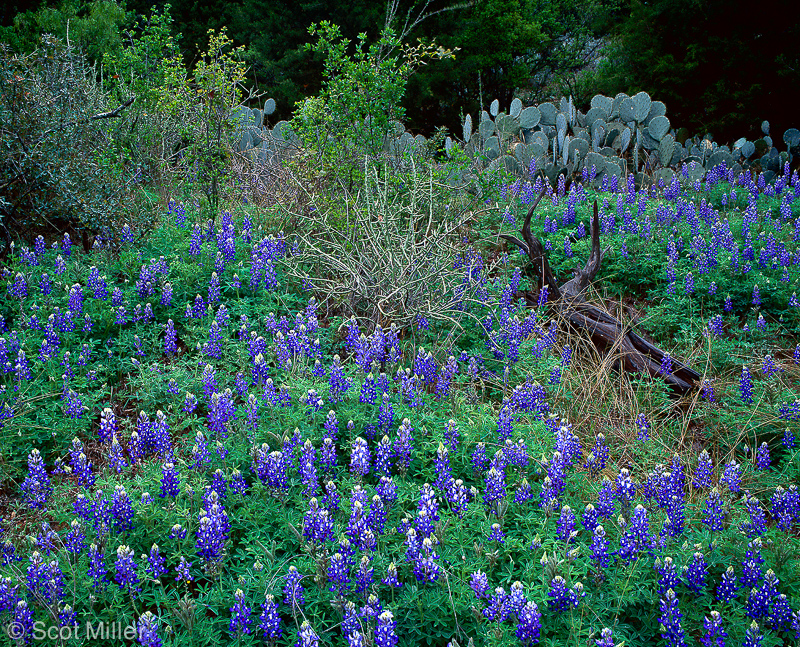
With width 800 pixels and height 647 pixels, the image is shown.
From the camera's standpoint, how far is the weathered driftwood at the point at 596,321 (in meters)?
4.61

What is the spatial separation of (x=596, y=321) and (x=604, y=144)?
6.01 m

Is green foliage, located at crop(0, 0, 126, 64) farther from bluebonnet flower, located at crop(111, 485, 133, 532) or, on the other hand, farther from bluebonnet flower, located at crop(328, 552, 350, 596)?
bluebonnet flower, located at crop(328, 552, 350, 596)

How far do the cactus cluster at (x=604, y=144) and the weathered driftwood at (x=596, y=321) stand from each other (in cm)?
321

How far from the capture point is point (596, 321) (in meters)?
5.18

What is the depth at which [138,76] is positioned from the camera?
26.6ft

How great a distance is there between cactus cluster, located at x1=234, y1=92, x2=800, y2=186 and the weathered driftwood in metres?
3.21

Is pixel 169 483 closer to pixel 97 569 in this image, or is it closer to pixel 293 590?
pixel 97 569

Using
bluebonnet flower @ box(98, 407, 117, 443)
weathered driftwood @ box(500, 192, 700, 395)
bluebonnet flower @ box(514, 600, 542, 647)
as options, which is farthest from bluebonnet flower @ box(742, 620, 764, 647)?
bluebonnet flower @ box(98, 407, 117, 443)

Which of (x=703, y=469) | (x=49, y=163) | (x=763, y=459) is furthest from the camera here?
(x=49, y=163)

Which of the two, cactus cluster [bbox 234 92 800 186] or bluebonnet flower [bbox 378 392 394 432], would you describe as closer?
bluebonnet flower [bbox 378 392 394 432]

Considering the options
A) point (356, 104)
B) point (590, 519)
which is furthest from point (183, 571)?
point (356, 104)

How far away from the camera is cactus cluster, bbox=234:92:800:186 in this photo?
9094 millimetres

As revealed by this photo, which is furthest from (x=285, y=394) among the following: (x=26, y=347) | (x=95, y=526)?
(x=26, y=347)

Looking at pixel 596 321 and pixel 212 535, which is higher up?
pixel 212 535
